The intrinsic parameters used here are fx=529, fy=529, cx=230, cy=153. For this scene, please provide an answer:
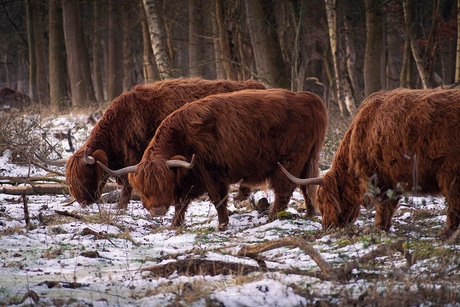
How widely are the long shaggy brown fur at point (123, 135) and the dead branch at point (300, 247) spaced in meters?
3.42

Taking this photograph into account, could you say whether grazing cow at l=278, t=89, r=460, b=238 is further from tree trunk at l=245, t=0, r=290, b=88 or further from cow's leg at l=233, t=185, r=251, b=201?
tree trunk at l=245, t=0, r=290, b=88

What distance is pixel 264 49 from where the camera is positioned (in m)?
11.2

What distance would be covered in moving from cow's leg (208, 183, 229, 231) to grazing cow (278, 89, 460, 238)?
121 centimetres

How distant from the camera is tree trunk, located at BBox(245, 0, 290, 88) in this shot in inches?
440

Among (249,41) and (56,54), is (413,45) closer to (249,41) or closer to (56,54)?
(249,41)

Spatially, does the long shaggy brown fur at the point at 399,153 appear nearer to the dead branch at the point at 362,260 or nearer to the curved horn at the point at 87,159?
the dead branch at the point at 362,260

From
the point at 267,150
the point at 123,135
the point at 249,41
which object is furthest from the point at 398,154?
the point at 249,41

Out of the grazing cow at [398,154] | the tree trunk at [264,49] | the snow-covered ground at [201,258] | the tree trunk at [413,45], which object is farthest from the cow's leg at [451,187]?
the tree trunk at [413,45]

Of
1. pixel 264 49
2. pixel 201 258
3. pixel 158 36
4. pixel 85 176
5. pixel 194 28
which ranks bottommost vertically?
pixel 201 258

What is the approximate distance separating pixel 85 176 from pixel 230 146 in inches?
83.0

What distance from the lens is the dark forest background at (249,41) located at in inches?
465

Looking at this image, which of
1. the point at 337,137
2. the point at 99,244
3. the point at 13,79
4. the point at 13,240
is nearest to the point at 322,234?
the point at 99,244

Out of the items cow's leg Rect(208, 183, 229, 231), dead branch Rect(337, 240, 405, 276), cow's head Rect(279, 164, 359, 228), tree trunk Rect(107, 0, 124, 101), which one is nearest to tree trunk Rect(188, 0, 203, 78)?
tree trunk Rect(107, 0, 124, 101)

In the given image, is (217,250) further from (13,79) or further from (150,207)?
(13,79)
